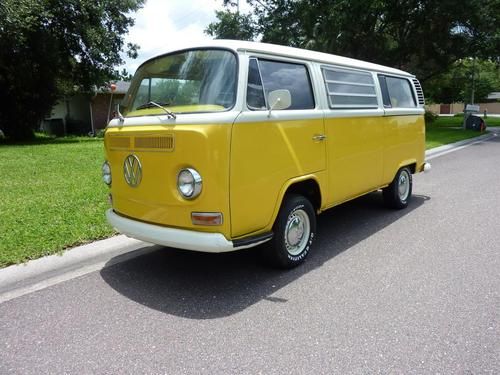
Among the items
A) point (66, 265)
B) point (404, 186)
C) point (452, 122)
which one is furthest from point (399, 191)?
point (452, 122)

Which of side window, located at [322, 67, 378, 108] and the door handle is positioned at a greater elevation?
side window, located at [322, 67, 378, 108]

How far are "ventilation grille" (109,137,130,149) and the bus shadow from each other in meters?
1.32

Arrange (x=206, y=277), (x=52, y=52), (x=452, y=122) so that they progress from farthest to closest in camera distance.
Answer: (x=452, y=122)
(x=52, y=52)
(x=206, y=277)

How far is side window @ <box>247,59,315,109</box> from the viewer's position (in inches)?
153

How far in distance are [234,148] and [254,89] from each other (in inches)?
26.5

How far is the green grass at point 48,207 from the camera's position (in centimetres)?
482

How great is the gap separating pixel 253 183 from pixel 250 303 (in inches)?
41.9

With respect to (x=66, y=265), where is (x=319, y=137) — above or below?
above

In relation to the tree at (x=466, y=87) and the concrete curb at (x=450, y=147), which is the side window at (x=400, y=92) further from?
the tree at (x=466, y=87)

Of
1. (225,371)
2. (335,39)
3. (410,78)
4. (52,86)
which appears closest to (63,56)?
(52,86)

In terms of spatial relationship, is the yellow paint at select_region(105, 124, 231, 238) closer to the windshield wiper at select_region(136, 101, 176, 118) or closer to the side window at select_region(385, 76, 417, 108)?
the windshield wiper at select_region(136, 101, 176, 118)

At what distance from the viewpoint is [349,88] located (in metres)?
5.29

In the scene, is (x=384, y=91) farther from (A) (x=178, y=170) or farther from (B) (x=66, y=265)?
(B) (x=66, y=265)

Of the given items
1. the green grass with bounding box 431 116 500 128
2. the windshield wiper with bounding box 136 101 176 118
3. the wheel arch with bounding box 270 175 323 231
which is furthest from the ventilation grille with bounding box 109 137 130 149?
the green grass with bounding box 431 116 500 128
